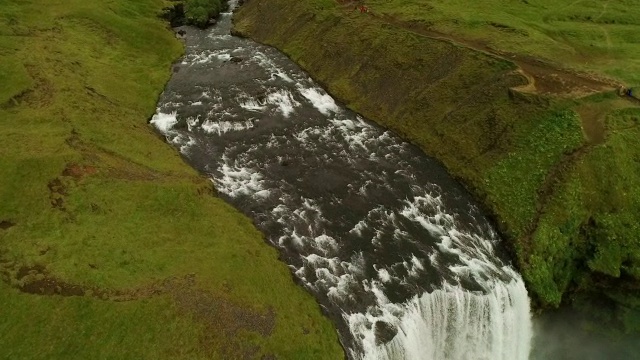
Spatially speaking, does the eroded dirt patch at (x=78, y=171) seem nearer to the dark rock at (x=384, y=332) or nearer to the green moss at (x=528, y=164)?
the dark rock at (x=384, y=332)

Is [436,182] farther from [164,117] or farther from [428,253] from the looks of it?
[164,117]

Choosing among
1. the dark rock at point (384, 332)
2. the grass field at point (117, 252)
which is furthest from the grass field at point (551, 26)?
the grass field at point (117, 252)

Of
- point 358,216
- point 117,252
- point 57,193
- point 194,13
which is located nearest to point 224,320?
point 117,252

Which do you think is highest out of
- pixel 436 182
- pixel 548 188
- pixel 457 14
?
pixel 457 14

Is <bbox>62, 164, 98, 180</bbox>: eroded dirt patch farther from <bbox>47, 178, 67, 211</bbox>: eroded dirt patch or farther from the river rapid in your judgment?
the river rapid

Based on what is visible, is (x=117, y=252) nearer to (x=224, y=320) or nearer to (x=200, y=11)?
(x=224, y=320)

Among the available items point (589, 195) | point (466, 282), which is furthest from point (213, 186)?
point (589, 195)
